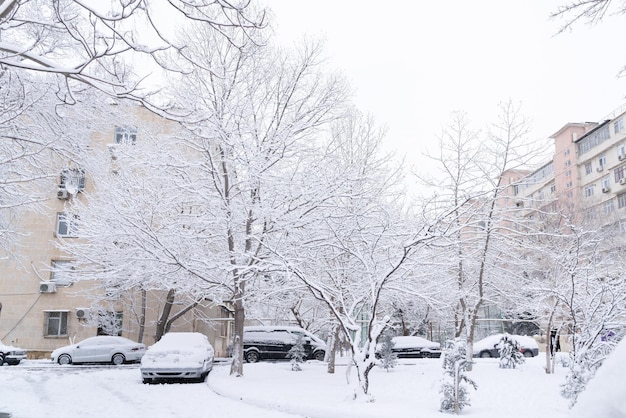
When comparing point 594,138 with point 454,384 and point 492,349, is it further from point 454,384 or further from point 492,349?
point 454,384

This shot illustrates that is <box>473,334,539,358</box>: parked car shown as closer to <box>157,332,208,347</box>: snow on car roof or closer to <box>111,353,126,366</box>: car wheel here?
<box>157,332,208,347</box>: snow on car roof

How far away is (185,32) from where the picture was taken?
1595cm

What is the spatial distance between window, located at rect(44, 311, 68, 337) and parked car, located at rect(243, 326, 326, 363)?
36.8ft

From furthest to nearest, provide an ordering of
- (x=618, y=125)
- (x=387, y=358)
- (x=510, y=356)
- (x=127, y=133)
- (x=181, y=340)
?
(x=618, y=125), (x=387, y=358), (x=510, y=356), (x=127, y=133), (x=181, y=340)

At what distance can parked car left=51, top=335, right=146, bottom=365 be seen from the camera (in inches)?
925

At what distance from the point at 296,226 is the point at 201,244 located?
3054 millimetres

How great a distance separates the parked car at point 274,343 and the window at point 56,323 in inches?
442

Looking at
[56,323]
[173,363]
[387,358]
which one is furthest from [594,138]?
[173,363]

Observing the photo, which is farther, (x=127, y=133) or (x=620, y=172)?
(x=620, y=172)

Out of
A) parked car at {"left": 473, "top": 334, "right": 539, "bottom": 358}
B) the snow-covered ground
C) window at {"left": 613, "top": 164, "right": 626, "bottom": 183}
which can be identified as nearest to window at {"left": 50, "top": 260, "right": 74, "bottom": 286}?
the snow-covered ground

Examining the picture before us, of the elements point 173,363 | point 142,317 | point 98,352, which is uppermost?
point 142,317

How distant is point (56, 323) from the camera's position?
29.8 metres

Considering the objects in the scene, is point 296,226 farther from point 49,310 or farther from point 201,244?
point 49,310

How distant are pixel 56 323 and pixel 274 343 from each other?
13.0 m
